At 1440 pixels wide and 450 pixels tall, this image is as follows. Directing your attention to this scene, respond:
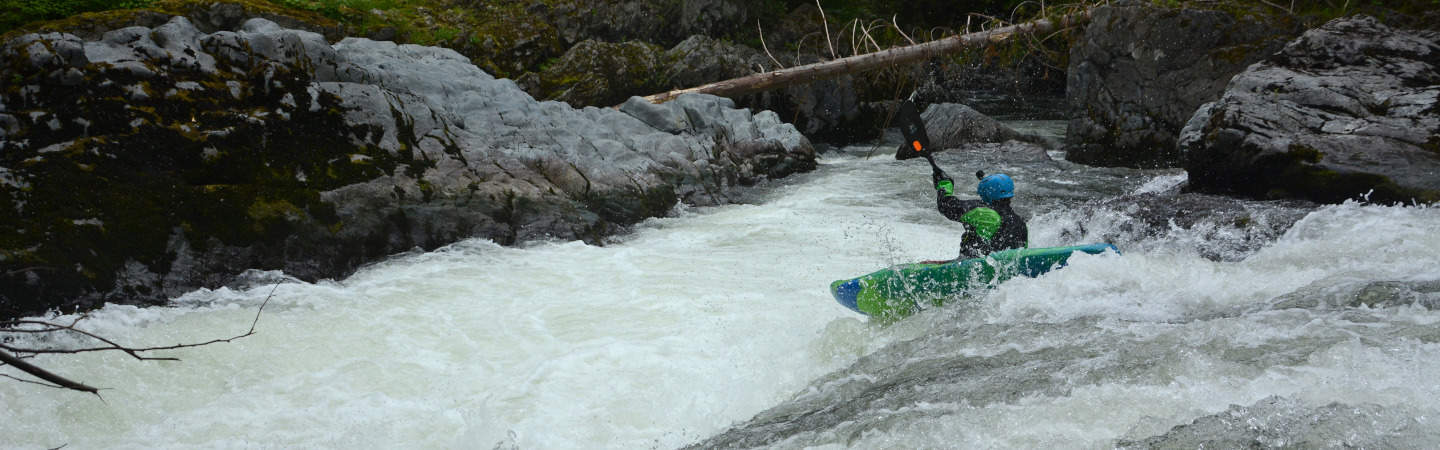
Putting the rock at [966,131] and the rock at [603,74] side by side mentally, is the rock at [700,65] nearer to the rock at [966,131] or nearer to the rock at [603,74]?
the rock at [603,74]

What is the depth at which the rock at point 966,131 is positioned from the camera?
14172 millimetres

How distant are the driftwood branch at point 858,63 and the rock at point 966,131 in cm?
129

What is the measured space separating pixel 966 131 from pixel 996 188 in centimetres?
889

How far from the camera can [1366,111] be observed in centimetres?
782

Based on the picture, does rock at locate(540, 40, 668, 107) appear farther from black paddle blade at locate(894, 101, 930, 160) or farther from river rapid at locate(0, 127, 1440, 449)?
black paddle blade at locate(894, 101, 930, 160)

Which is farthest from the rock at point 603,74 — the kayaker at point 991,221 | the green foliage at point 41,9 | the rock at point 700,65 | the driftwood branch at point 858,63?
the kayaker at point 991,221

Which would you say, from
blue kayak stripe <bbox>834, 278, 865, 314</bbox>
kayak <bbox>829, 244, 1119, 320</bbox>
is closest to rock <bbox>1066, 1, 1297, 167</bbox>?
kayak <bbox>829, 244, 1119, 320</bbox>

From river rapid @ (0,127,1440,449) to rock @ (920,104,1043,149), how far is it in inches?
279

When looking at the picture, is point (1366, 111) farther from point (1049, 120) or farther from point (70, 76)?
point (70, 76)

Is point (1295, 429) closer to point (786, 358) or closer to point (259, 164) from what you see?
point (786, 358)

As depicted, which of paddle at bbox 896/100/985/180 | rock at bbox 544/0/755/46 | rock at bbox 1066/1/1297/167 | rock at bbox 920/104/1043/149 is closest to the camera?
Result: paddle at bbox 896/100/985/180

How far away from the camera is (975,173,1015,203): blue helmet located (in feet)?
18.8

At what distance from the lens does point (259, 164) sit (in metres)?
6.62

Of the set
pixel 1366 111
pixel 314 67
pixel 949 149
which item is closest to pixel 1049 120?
pixel 949 149
